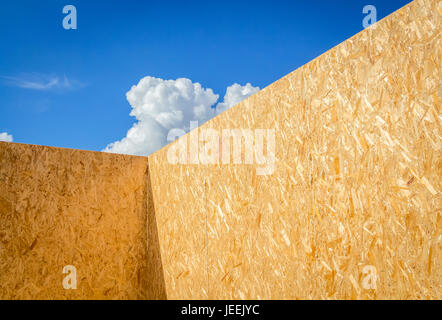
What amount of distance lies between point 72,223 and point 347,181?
4764 millimetres

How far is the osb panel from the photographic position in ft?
17.8

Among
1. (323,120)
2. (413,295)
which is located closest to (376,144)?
(323,120)

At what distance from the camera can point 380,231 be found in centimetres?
270

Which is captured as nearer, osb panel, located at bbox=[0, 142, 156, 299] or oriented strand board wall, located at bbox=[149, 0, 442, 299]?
oriented strand board wall, located at bbox=[149, 0, 442, 299]

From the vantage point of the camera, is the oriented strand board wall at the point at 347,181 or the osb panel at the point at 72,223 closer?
the oriented strand board wall at the point at 347,181

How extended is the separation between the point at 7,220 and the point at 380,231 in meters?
5.31

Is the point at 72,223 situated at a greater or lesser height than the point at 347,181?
lesser

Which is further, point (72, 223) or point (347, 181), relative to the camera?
point (72, 223)

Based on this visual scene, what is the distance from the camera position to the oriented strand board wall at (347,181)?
2.50 meters

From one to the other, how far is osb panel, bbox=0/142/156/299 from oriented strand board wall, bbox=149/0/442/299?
2.44 m

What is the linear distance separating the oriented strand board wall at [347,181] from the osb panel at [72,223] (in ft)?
8.02

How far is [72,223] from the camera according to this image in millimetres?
5938
